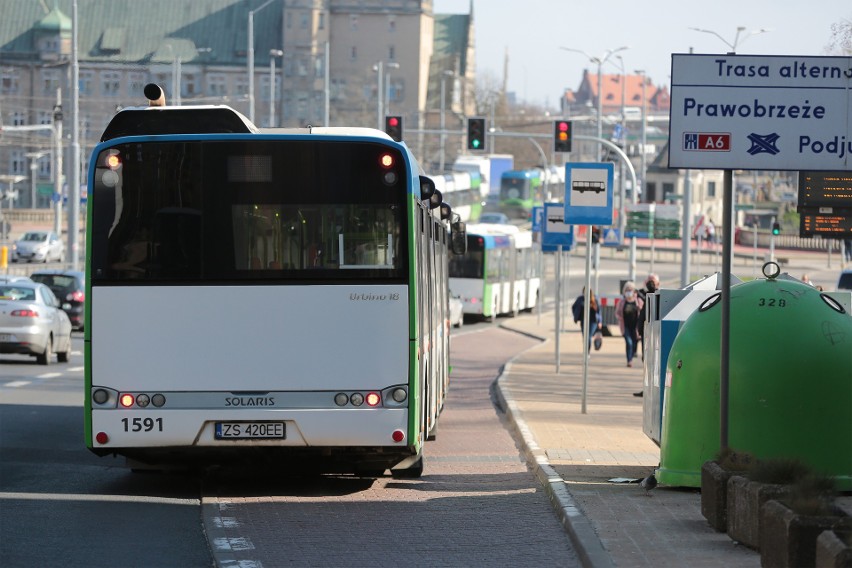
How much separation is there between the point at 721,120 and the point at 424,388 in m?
3.38

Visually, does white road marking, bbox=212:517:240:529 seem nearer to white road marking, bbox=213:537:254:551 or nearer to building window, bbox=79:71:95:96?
white road marking, bbox=213:537:254:551

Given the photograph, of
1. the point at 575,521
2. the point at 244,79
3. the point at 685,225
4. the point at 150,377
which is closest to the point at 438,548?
the point at 575,521

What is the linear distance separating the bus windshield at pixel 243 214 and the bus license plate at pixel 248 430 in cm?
105

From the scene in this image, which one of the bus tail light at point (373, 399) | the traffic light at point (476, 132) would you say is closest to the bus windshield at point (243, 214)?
the bus tail light at point (373, 399)

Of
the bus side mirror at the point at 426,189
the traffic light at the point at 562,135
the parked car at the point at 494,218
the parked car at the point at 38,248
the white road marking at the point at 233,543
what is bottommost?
the parked car at the point at 38,248

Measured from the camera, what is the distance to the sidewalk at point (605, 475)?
31.1ft

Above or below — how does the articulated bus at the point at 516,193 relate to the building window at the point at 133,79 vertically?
below

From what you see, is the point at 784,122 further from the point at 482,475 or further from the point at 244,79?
the point at 244,79

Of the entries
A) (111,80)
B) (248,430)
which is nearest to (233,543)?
(248,430)

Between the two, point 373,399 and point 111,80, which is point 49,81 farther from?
point 373,399

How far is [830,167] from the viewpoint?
1109cm

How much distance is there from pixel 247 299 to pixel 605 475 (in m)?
3.55

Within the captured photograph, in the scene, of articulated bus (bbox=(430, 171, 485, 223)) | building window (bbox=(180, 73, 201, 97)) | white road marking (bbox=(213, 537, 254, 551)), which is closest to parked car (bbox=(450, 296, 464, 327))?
articulated bus (bbox=(430, 171, 485, 223))

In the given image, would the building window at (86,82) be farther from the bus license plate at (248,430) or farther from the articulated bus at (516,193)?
the bus license plate at (248,430)
